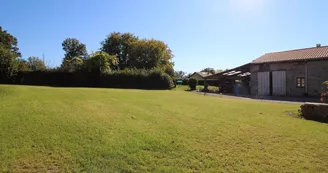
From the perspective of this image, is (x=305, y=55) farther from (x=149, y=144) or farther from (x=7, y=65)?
(x=7, y=65)

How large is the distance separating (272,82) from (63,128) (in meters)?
22.0

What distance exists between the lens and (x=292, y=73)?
787 inches

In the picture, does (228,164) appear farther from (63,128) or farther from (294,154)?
(63,128)

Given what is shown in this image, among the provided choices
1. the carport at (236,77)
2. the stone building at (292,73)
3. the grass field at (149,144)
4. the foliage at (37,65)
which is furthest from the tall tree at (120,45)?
the grass field at (149,144)

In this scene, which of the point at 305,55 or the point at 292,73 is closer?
the point at 305,55

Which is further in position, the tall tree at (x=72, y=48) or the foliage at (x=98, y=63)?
the tall tree at (x=72, y=48)

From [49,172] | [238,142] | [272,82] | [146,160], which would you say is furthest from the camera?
[272,82]

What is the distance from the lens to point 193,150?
4.02 meters

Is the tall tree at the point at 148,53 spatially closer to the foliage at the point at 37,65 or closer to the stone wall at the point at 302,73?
the foliage at the point at 37,65

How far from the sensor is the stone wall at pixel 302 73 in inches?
716

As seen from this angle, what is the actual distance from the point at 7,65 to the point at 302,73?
2890 centimetres

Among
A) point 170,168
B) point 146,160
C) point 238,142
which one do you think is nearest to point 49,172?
point 146,160

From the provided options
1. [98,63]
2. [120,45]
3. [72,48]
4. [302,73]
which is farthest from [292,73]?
[72,48]

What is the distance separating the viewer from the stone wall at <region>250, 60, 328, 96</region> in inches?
716
